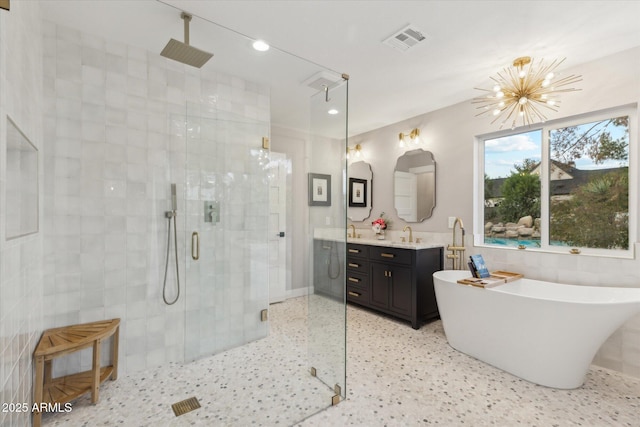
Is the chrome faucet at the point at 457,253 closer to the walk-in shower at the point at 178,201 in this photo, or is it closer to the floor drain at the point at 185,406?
the walk-in shower at the point at 178,201

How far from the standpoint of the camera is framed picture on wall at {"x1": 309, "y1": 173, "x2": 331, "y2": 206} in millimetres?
2166

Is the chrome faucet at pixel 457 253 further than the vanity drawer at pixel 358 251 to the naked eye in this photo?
No

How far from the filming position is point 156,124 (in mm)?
2318

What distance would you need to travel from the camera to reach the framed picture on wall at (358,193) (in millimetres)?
4527

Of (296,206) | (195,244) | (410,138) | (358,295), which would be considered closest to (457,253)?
(358,295)

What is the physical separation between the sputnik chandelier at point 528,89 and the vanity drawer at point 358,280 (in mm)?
2284

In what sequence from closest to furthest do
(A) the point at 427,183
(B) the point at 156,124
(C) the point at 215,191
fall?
(B) the point at 156,124 → (C) the point at 215,191 → (A) the point at 427,183

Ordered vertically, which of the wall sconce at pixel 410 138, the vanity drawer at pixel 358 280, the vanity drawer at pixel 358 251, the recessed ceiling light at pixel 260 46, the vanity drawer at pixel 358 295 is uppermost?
the recessed ceiling light at pixel 260 46

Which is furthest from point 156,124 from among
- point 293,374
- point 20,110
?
point 293,374

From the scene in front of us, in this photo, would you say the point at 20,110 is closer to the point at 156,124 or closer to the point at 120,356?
the point at 156,124

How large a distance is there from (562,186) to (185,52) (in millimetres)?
3348

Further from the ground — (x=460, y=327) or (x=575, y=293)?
(x=575, y=293)

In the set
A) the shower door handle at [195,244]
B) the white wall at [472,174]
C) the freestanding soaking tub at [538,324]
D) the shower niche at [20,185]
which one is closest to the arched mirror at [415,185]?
the white wall at [472,174]

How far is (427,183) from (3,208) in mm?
3681
